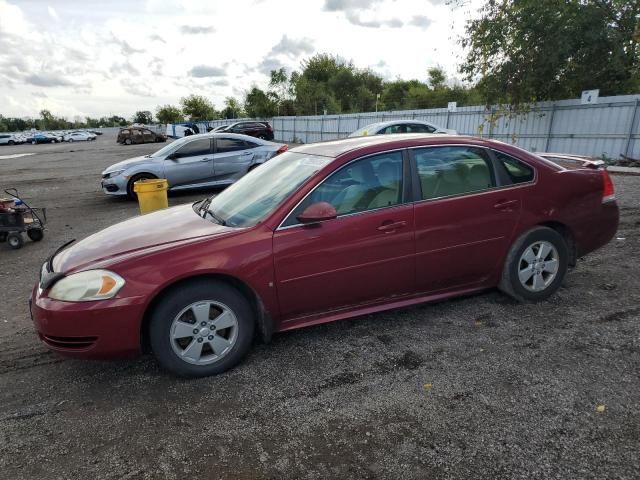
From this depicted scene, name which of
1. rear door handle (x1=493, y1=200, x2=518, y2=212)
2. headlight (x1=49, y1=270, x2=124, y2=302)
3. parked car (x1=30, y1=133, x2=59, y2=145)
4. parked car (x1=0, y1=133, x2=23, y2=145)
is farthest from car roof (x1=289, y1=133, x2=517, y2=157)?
parked car (x1=0, y1=133, x2=23, y2=145)

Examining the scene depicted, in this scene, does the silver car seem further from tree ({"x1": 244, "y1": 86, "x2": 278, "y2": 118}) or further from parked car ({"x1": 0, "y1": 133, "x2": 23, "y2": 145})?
parked car ({"x1": 0, "y1": 133, "x2": 23, "y2": 145})

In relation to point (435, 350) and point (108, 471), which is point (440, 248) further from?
point (108, 471)

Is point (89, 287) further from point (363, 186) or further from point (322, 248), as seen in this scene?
point (363, 186)

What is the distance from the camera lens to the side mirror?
10.2 ft

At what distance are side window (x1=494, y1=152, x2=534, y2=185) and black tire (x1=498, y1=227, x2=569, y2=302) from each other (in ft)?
1.54

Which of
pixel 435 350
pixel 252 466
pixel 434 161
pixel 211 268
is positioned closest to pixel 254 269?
pixel 211 268

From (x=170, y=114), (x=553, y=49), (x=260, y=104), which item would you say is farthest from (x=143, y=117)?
(x=553, y=49)

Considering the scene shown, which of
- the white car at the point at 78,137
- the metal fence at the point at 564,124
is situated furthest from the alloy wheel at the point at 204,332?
the white car at the point at 78,137

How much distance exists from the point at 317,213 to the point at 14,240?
19.8 feet

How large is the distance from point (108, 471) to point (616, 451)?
2645mm

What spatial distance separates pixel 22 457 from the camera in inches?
95.8

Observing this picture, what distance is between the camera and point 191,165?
10.5 metres

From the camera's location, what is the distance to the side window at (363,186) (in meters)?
3.36

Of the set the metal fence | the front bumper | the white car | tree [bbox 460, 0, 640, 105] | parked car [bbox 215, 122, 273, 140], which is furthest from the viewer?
the white car
